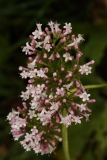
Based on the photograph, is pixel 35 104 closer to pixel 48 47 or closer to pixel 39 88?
pixel 39 88

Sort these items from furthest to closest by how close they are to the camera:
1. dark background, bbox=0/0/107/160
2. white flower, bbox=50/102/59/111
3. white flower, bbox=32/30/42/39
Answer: dark background, bbox=0/0/107/160, white flower, bbox=32/30/42/39, white flower, bbox=50/102/59/111

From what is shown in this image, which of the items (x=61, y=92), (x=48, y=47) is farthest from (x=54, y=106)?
(x=48, y=47)

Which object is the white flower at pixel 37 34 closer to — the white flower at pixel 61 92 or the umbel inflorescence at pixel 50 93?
the umbel inflorescence at pixel 50 93

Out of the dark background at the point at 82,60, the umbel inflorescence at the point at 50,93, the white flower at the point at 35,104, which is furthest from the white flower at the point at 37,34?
the dark background at the point at 82,60

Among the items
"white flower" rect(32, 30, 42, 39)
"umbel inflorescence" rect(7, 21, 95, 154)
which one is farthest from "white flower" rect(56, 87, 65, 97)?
"white flower" rect(32, 30, 42, 39)

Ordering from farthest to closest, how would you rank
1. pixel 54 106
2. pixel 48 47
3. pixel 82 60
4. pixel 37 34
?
1. pixel 82 60
2. pixel 37 34
3. pixel 48 47
4. pixel 54 106

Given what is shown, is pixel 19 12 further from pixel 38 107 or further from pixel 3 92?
pixel 38 107

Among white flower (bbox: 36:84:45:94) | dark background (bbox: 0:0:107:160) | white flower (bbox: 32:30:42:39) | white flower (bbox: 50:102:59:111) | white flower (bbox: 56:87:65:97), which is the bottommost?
white flower (bbox: 50:102:59:111)

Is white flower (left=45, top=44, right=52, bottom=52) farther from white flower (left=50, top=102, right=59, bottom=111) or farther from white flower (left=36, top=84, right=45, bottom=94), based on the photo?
white flower (left=50, top=102, right=59, bottom=111)

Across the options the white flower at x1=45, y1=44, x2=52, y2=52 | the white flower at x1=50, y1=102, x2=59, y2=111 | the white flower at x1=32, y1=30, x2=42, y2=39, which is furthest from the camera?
the white flower at x1=32, y1=30, x2=42, y2=39
